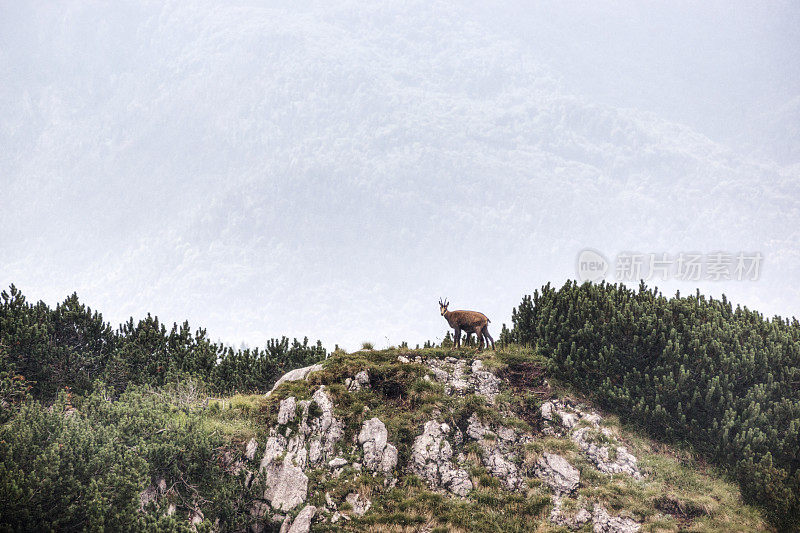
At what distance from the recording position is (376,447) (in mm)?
18781

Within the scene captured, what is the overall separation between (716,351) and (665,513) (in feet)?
20.5

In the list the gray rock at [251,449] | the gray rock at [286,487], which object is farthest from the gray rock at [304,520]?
the gray rock at [251,449]

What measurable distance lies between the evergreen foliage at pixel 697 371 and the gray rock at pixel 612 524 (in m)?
3.85

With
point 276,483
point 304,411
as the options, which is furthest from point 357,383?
point 276,483

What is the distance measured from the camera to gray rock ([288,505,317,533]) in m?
16.5

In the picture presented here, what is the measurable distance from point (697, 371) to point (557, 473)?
633 centimetres

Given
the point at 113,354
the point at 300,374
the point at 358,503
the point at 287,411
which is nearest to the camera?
the point at 358,503

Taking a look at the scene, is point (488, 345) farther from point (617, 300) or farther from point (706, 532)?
point (706, 532)

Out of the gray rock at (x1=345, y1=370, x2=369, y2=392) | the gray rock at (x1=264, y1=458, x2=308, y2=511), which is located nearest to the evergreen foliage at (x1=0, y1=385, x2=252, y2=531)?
the gray rock at (x1=264, y1=458, x2=308, y2=511)

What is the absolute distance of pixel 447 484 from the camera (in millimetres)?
18219

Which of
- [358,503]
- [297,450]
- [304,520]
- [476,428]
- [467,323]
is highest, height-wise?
[467,323]

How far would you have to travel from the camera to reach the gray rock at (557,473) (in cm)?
1811

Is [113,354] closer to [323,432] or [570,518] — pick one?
[323,432]

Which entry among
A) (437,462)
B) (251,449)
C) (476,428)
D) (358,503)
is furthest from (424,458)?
(251,449)
